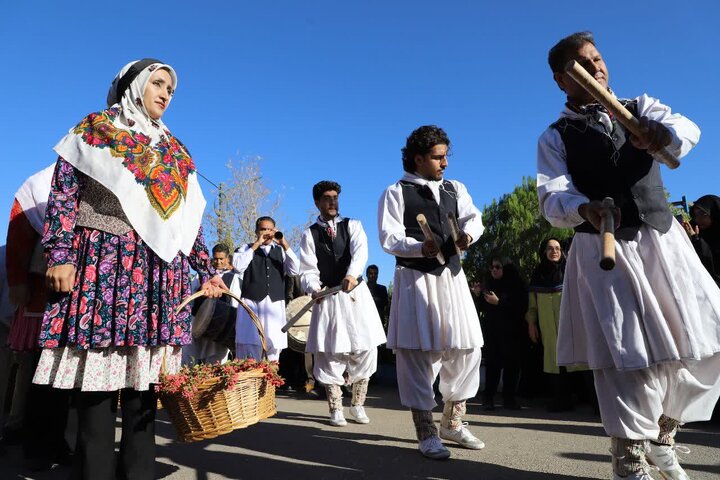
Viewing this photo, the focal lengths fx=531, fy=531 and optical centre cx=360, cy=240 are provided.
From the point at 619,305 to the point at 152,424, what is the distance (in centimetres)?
222

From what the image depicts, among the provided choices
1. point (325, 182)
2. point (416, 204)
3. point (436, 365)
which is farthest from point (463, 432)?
point (325, 182)

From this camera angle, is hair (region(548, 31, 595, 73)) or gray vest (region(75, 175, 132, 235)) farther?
hair (region(548, 31, 595, 73))

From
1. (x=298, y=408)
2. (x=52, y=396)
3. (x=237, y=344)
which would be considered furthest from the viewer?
(x=237, y=344)

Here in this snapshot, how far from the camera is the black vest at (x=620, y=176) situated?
2.37m

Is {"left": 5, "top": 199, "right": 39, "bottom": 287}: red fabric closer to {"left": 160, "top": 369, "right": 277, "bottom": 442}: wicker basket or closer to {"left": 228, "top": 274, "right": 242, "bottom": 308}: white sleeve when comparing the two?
{"left": 160, "top": 369, "right": 277, "bottom": 442}: wicker basket

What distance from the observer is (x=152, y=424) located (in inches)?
101

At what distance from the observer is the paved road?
10.2ft

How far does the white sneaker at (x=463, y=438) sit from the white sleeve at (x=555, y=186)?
189 centimetres

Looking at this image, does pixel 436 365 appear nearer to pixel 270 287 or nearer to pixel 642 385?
pixel 642 385

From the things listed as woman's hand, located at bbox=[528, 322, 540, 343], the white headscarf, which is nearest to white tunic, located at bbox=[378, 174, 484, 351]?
the white headscarf

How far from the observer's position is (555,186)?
244 cm

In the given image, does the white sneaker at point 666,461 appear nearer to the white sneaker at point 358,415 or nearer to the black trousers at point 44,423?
the white sneaker at point 358,415

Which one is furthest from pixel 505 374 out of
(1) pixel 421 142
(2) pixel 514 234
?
(2) pixel 514 234

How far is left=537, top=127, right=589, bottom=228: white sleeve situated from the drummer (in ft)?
16.2
